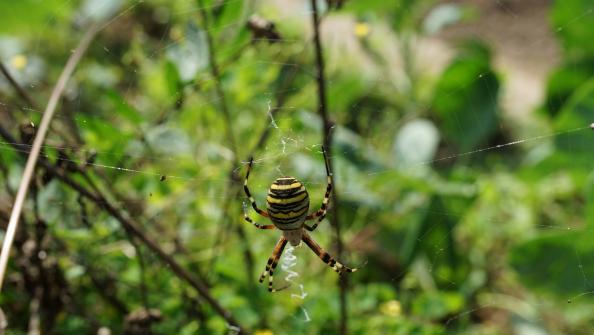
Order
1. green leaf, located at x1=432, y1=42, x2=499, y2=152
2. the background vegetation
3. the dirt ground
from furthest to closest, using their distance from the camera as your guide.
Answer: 1. the dirt ground
2. green leaf, located at x1=432, y1=42, x2=499, y2=152
3. the background vegetation

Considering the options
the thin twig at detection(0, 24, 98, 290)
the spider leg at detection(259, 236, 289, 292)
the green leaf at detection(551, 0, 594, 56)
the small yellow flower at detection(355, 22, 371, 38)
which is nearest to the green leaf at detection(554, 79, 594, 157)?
the green leaf at detection(551, 0, 594, 56)

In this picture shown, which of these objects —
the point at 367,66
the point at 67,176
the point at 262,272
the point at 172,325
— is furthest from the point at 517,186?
the point at 67,176

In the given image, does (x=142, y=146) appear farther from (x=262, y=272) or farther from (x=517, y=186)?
(x=517, y=186)

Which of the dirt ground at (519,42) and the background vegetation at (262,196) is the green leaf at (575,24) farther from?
the dirt ground at (519,42)

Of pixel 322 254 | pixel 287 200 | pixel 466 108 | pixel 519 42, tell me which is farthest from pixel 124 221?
pixel 519 42

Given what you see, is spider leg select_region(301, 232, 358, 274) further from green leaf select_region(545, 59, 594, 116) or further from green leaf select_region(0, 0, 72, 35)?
green leaf select_region(545, 59, 594, 116)

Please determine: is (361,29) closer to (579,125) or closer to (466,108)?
(466,108)
